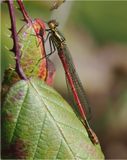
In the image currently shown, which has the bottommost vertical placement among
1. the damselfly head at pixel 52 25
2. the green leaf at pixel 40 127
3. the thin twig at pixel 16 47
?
the green leaf at pixel 40 127

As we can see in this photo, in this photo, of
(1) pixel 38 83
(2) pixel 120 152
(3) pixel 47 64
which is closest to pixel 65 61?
(3) pixel 47 64

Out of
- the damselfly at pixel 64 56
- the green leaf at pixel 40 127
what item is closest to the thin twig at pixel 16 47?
the green leaf at pixel 40 127

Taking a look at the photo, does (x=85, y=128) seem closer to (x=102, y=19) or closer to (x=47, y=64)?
(x=47, y=64)

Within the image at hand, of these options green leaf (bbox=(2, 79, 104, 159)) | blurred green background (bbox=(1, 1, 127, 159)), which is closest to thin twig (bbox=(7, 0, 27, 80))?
green leaf (bbox=(2, 79, 104, 159))

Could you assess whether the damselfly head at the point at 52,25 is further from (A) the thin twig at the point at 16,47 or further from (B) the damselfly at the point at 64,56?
(A) the thin twig at the point at 16,47

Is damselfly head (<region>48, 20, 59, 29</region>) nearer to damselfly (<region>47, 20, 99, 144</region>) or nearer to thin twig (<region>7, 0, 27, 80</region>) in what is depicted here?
damselfly (<region>47, 20, 99, 144</region>)

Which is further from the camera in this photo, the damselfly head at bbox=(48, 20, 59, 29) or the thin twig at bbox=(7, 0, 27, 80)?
the damselfly head at bbox=(48, 20, 59, 29)
